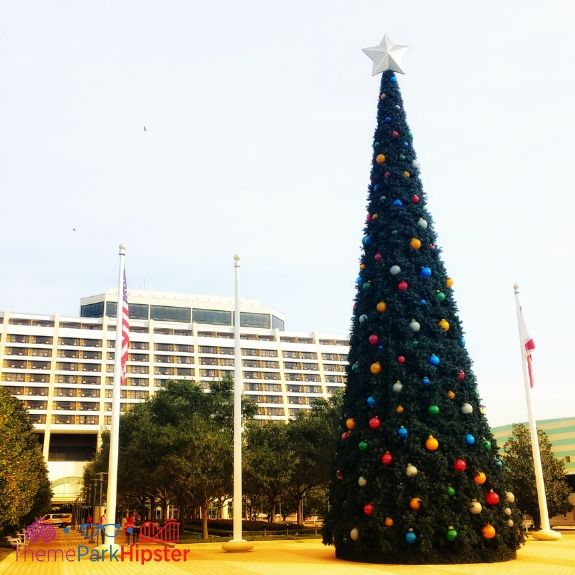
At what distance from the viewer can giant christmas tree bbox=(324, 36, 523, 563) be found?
16.0m

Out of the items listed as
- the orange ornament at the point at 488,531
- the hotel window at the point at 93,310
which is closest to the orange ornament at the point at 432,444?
the orange ornament at the point at 488,531

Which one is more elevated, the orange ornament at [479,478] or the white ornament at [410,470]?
the white ornament at [410,470]

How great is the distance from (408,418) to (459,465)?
68.3 inches

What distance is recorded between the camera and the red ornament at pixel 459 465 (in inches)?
640

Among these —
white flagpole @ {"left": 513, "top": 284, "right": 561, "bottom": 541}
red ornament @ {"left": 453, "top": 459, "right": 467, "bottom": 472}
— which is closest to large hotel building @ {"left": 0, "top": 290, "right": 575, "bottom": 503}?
white flagpole @ {"left": 513, "top": 284, "right": 561, "bottom": 541}

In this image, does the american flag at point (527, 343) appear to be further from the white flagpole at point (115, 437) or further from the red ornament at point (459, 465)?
the white flagpole at point (115, 437)

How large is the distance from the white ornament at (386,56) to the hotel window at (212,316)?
98041 mm

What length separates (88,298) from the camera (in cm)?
11312

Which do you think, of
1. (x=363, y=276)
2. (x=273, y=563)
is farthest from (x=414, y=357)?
(x=273, y=563)

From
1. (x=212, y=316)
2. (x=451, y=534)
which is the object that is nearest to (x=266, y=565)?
(x=451, y=534)

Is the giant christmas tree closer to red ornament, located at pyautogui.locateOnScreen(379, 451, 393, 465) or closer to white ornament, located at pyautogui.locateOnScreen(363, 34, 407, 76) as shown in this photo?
red ornament, located at pyautogui.locateOnScreen(379, 451, 393, 465)

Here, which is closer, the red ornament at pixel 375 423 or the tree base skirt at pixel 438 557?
the tree base skirt at pixel 438 557

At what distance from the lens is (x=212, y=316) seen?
118188 millimetres

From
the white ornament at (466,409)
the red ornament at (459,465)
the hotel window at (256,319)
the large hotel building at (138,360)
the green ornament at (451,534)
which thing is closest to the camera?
the green ornament at (451,534)
